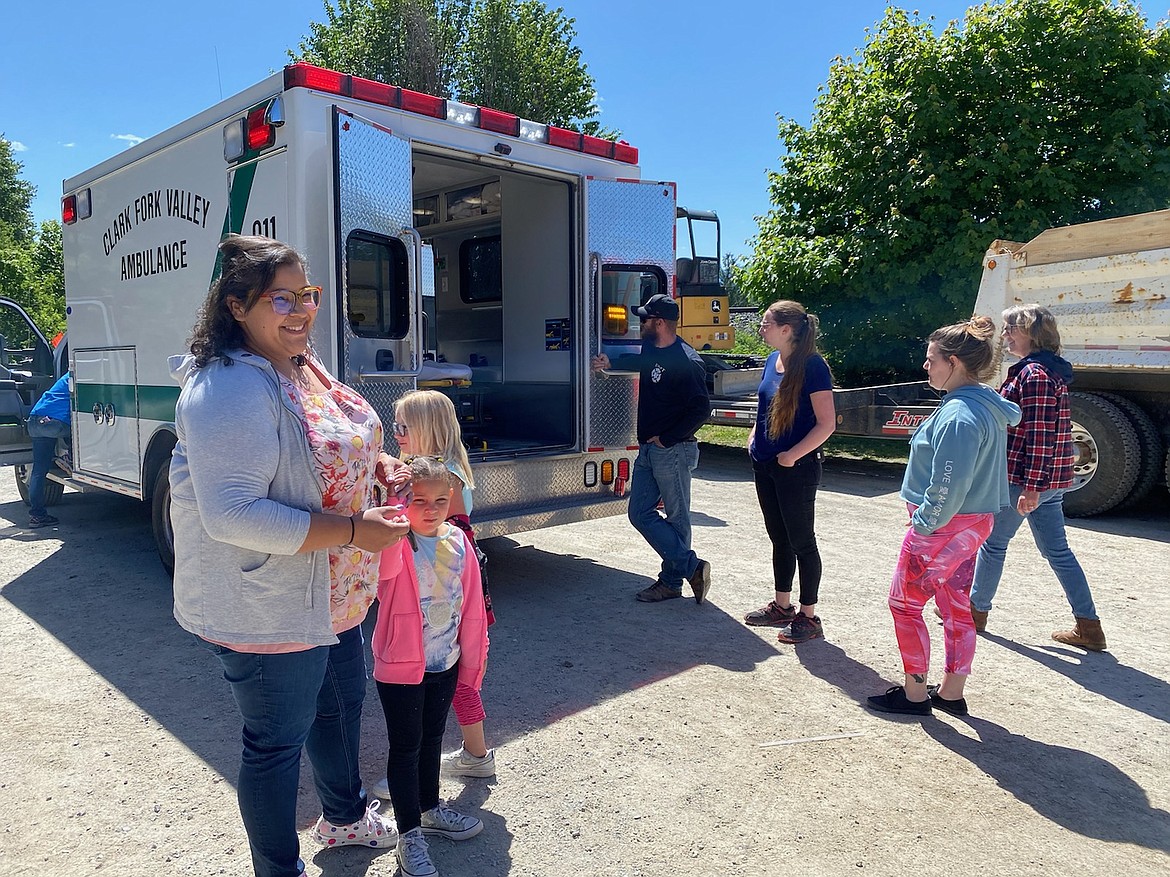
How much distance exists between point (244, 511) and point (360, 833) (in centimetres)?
130

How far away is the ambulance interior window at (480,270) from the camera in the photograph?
7199 mm

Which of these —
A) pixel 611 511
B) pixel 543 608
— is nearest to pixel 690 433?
pixel 611 511

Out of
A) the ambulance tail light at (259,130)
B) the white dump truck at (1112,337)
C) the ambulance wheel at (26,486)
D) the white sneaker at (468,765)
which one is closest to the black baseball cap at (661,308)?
the ambulance tail light at (259,130)

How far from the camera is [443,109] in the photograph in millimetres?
5035

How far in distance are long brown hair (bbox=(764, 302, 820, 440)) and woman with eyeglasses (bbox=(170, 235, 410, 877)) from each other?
107 inches

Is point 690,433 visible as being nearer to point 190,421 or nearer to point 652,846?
point 652,846

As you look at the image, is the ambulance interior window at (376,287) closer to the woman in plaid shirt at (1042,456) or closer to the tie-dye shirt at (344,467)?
the tie-dye shirt at (344,467)

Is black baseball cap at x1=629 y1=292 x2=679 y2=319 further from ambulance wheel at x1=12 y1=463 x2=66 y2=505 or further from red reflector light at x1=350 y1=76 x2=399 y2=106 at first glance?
ambulance wheel at x1=12 y1=463 x2=66 y2=505

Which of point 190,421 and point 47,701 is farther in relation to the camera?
point 47,701

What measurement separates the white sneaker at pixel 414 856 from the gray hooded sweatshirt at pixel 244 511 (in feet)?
2.63

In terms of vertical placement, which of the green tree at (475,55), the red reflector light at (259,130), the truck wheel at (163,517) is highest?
the green tree at (475,55)

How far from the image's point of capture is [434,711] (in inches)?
106

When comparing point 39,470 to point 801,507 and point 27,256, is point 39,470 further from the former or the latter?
point 27,256

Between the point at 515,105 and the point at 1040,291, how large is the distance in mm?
17811
